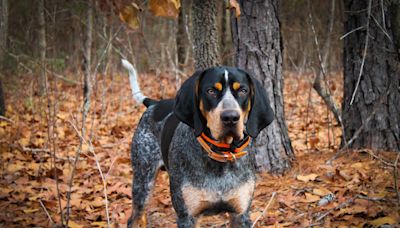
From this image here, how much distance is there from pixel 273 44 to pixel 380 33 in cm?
126

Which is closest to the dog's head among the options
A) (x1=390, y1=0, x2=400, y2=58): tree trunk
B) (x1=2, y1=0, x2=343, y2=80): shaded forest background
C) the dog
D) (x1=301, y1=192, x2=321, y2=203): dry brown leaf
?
the dog

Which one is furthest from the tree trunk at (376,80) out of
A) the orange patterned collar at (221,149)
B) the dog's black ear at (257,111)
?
the orange patterned collar at (221,149)

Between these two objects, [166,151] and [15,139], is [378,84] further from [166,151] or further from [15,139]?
[15,139]

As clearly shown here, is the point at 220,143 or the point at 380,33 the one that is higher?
the point at 380,33

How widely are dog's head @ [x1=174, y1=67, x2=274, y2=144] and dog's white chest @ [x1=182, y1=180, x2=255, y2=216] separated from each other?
406 millimetres

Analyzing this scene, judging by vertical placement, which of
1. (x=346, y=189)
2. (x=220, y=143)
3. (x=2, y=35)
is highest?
(x=2, y=35)

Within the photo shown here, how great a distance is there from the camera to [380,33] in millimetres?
5125

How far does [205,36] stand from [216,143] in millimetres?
3193

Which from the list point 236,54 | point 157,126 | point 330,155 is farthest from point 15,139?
point 330,155

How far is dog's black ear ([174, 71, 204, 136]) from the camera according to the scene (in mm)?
3256

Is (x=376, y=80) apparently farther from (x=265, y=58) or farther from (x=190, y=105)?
(x=190, y=105)

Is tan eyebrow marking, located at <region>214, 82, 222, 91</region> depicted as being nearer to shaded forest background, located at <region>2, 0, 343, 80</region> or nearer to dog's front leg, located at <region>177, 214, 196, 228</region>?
dog's front leg, located at <region>177, 214, 196, 228</region>

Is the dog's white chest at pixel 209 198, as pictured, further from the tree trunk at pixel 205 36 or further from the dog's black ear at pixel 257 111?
the tree trunk at pixel 205 36

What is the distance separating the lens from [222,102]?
3105 millimetres
